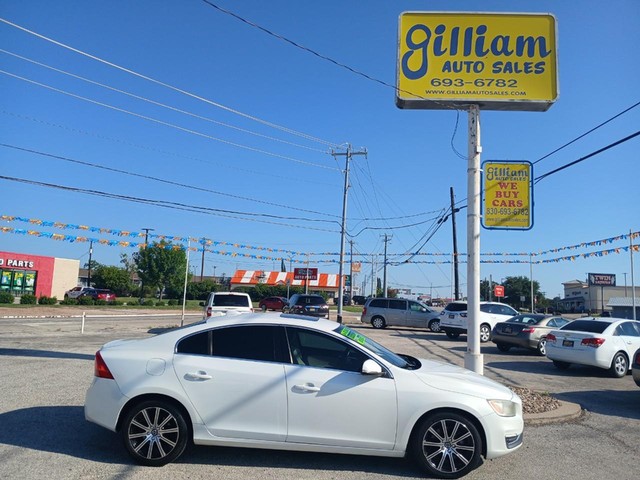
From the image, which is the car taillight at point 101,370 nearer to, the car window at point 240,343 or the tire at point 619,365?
the car window at point 240,343

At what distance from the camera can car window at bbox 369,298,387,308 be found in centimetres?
2950

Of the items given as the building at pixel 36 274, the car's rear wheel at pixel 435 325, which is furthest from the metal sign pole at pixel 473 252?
the building at pixel 36 274

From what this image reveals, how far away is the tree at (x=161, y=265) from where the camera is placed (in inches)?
2356

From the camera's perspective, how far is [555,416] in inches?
302

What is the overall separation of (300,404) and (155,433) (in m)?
1.50

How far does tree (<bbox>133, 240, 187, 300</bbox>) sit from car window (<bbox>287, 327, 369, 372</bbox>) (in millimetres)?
56471

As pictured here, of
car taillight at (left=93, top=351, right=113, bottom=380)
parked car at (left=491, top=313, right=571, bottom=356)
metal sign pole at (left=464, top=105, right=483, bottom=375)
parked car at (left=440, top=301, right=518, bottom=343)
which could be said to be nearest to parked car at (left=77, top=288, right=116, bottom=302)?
parked car at (left=440, top=301, right=518, bottom=343)

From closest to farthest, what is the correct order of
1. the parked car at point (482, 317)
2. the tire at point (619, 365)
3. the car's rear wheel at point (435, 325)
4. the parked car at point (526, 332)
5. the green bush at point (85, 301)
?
the tire at point (619, 365) < the parked car at point (526, 332) < the parked car at point (482, 317) < the car's rear wheel at point (435, 325) < the green bush at point (85, 301)

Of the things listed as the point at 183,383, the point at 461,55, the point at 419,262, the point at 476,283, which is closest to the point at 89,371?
the point at 183,383

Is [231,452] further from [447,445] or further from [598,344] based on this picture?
[598,344]

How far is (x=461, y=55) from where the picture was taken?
10688 mm

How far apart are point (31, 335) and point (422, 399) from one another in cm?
1679

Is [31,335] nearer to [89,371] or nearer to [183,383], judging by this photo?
[89,371]

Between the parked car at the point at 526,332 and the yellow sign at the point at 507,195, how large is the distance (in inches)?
292
